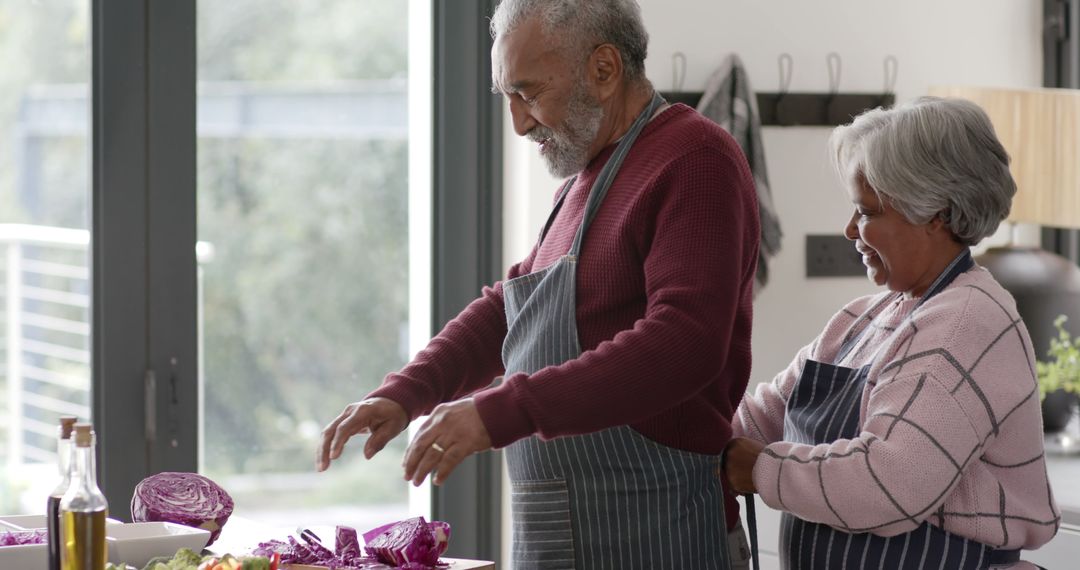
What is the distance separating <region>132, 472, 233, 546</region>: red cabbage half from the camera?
1.55 metres

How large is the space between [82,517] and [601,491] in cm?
62

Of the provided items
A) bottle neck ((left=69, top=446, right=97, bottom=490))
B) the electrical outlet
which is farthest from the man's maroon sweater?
the electrical outlet

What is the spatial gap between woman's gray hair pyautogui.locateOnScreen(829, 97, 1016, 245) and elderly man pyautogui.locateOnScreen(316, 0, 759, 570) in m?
0.17

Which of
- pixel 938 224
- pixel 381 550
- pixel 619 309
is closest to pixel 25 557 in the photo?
pixel 381 550

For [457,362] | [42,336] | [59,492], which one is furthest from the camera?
[42,336]

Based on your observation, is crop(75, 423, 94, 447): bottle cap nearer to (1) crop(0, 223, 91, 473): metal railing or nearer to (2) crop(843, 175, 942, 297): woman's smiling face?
(2) crop(843, 175, 942, 297): woman's smiling face

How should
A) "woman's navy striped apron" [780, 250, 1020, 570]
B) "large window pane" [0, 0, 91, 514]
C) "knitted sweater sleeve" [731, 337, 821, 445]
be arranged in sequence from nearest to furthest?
"woman's navy striped apron" [780, 250, 1020, 570], "knitted sweater sleeve" [731, 337, 821, 445], "large window pane" [0, 0, 91, 514]

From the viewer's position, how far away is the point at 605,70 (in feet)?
5.21

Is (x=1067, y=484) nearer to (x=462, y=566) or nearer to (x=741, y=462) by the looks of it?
(x=741, y=462)

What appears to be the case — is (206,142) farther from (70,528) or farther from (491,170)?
(70,528)

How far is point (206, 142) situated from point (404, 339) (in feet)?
2.04

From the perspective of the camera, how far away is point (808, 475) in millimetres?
1477

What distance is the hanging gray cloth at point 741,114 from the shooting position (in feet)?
8.66

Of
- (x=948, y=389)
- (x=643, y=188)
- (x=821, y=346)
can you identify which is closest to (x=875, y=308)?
(x=821, y=346)
